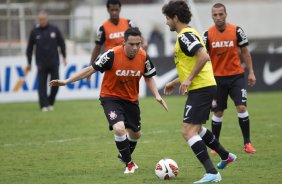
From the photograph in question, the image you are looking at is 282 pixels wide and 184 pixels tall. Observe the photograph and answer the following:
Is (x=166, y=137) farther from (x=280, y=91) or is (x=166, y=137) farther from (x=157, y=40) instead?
(x=157, y=40)

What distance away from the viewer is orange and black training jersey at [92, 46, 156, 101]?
9.86 m

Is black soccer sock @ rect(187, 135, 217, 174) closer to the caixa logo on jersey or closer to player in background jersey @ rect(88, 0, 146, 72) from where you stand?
player in background jersey @ rect(88, 0, 146, 72)

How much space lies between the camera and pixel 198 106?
29.2 ft

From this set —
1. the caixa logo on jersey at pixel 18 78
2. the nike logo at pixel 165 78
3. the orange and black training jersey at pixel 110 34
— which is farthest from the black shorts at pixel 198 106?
the nike logo at pixel 165 78

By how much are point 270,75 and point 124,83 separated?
14432 mm

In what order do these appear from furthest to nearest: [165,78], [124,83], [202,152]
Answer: [165,78] < [124,83] < [202,152]

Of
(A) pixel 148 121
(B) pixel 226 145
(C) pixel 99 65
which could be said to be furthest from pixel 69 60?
(C) pixel 99 65

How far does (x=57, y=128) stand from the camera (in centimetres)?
1518

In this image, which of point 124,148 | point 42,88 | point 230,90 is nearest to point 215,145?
point 124,148

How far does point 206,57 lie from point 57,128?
7.06m

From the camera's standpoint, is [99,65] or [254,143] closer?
[99,65]

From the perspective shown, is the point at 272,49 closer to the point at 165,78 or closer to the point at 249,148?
the point at 165,78

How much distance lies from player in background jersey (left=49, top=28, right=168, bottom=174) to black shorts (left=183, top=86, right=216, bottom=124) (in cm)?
72

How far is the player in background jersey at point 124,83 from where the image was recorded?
9703mm
